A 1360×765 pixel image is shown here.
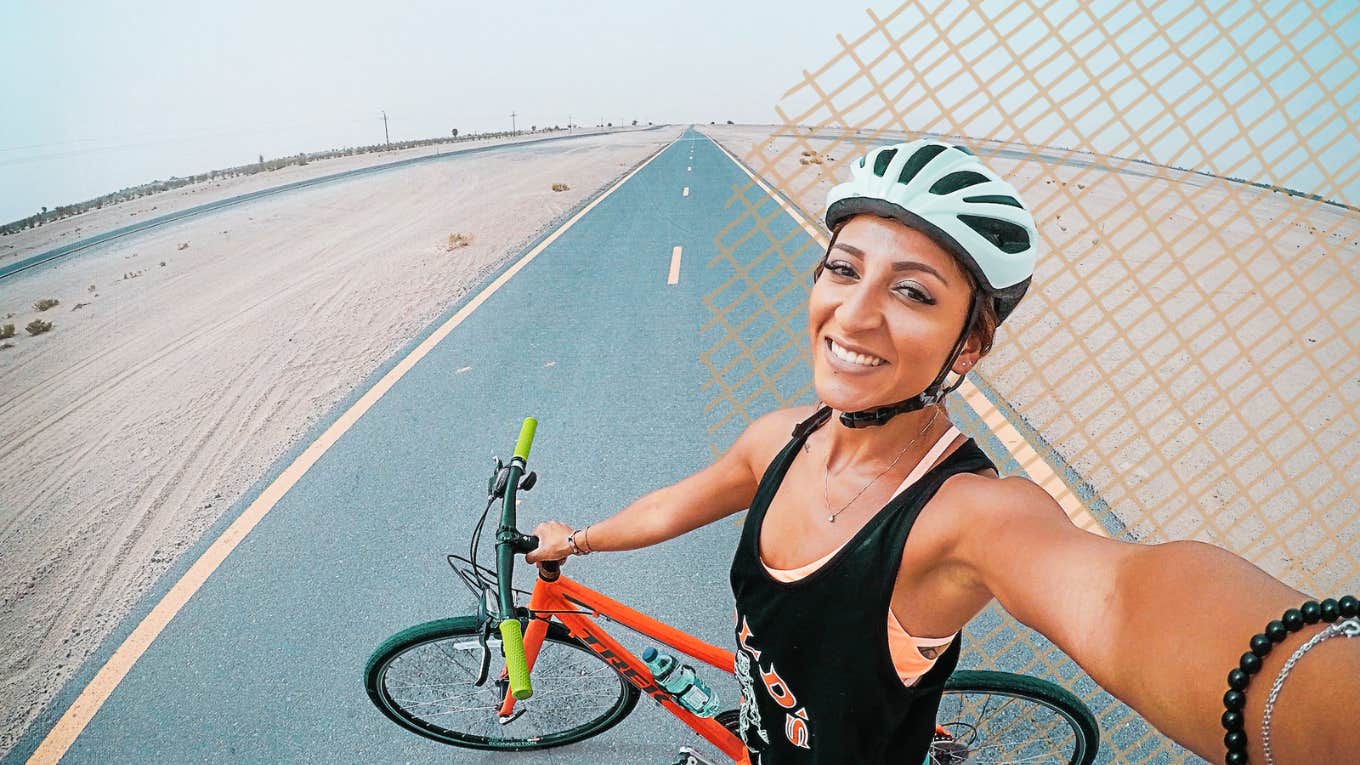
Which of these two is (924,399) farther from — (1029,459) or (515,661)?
(1029,459)

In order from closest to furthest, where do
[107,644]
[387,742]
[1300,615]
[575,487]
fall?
1. [1300,615]
2. [387,742]
3. [107,644]
4. [575,487]

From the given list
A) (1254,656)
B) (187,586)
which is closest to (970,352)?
(1254,656)

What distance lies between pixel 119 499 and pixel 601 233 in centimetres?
882

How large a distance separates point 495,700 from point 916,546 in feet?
7.08

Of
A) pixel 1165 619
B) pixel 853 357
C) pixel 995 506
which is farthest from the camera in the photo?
pixel 853 357

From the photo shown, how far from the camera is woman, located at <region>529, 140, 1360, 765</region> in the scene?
2.87ft

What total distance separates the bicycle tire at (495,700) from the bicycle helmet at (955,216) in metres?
1.87

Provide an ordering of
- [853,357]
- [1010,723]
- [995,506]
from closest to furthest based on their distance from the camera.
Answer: [995,506]
[853,357]
[1010,723]

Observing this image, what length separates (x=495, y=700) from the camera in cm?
278

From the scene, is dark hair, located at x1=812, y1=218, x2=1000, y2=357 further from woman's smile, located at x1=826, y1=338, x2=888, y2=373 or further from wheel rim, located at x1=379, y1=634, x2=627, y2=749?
wheel rim, located at x1=379, y1=634, x2=627, y2=749

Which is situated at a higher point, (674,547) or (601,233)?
(601,233)

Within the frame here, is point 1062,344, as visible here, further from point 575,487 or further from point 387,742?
point 387,742

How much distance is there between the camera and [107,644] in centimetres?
319

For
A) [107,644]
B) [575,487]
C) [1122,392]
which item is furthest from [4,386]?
[1122,392]
